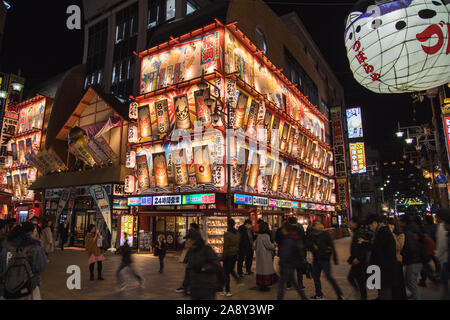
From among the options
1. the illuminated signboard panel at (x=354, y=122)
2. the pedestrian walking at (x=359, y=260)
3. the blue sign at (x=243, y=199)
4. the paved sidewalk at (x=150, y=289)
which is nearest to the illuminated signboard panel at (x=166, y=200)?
the blue sign at (x=243, y=199)

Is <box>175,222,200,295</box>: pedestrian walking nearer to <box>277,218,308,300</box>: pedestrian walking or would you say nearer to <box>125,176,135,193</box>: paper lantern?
<box>277,218,308,300</box>: pedestrian walking

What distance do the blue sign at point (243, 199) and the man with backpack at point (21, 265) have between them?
1179cm

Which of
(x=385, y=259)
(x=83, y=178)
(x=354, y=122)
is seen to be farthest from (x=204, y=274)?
(x=354, y=122)

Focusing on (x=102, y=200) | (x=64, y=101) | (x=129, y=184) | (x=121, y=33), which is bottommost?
(x=102, y=200)

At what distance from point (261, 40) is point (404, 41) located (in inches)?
755

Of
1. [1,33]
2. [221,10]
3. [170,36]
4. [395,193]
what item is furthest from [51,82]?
[395,193]

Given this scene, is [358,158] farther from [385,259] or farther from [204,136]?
[385,259]

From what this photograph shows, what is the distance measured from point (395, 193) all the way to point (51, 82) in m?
77.2

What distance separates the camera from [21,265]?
17.1ft

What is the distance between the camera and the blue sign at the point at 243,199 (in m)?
16.7

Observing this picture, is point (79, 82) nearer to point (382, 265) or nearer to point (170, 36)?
point (170, 36)

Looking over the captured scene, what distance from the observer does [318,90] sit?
1599 inches

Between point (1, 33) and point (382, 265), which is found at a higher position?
point (1, 33)

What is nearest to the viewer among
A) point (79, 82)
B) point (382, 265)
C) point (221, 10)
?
point (382, 265)
